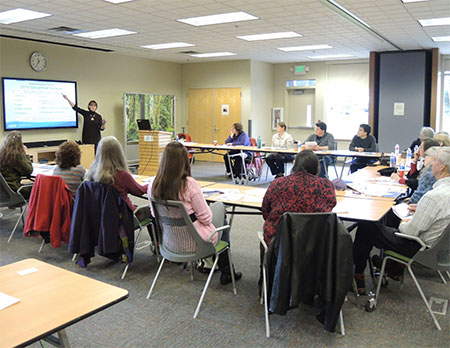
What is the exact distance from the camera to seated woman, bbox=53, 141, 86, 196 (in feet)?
13.8

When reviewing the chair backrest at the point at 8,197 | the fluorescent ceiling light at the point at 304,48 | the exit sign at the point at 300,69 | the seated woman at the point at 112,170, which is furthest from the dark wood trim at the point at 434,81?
the chair backrest at the point at 8,197

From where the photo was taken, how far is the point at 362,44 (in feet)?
30.4

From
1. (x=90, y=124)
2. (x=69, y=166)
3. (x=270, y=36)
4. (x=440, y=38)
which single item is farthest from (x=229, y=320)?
(x=440, y=38)

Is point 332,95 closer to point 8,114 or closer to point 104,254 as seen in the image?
point 8,114

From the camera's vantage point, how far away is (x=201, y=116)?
12.8 m

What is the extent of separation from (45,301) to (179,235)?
4.99ft

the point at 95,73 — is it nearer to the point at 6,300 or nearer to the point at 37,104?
the point at 37,104

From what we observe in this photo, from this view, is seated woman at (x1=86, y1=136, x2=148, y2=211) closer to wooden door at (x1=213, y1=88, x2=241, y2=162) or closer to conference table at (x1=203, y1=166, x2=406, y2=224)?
conference table at (x1=203, y1=166, x2=406, y2=224)

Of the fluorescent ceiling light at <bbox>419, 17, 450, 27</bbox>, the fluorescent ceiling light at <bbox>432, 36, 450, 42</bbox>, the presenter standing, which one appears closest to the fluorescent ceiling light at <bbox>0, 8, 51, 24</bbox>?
the presenter standing

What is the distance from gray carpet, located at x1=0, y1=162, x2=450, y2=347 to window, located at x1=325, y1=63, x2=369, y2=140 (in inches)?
344

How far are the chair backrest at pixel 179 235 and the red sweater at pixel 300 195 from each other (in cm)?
55

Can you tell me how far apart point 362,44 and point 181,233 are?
7.65 metres

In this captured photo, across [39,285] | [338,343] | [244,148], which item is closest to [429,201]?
[338,343]

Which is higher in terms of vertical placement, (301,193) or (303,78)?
(303,78)
